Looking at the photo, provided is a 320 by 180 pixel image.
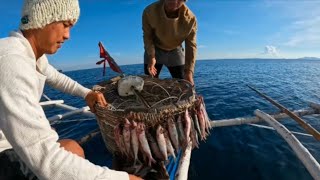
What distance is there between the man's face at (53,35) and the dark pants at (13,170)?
1003mm

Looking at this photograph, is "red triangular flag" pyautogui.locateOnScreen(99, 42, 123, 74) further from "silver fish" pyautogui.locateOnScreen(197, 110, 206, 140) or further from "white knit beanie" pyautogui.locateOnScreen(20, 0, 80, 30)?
"white knit beanie" pyautogui.locateOnScreen(20, 0, 80, 30)

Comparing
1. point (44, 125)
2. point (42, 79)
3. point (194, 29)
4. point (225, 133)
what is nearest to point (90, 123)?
point (225, 133)

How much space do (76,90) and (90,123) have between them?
547 centimetres

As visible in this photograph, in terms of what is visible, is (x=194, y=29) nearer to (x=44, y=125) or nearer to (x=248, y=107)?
(x=44, y=125)

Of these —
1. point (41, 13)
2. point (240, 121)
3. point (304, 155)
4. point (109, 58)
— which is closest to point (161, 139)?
point (41, 13)

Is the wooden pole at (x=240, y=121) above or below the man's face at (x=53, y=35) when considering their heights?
below

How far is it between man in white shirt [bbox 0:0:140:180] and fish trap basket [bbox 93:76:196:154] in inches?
51.1

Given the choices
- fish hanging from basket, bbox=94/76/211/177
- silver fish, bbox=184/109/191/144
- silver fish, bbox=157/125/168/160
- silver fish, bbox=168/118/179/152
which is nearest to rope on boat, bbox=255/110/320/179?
fish hanging from basket, bbox=94/76/211/177

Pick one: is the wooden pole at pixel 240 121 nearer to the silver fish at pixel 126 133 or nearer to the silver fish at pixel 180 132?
the silver fish at pixel 180 132

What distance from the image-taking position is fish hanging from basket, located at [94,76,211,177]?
3.25 metres

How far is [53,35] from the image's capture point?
211 centimetres

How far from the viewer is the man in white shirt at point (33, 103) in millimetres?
1668

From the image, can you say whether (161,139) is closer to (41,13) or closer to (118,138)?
(118,138)

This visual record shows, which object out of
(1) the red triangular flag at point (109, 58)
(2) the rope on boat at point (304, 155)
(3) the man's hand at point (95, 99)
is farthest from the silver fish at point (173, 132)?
(1) the red triangular flag at point (109, 58)
